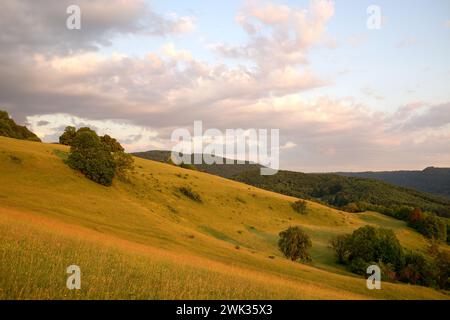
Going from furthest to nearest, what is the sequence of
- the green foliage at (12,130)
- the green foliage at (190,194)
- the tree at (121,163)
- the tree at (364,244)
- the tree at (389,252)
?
the green foliage at (12,130), the green foliage at (190,194), the tree at (121,163), the tree at (364,244), the tree at (389,252)

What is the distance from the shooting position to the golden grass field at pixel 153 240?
45.9 feet

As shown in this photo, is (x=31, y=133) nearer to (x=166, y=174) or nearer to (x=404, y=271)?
(x=166, y=174)

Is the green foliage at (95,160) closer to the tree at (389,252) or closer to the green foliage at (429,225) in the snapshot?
the tree at (389,252)

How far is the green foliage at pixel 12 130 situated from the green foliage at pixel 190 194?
53.7 m

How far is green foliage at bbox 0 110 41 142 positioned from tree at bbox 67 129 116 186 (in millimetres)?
46949

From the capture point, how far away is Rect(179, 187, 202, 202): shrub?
263 feet

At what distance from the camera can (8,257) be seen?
46.0 ft

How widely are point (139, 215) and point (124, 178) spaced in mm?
24884

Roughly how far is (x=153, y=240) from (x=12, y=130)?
3633 inches

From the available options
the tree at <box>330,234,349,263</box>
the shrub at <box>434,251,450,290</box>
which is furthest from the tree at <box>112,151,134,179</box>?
the shrub at <box>434,251,450,290</box>

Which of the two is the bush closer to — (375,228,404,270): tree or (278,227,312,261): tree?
(375,228,404,270): tree

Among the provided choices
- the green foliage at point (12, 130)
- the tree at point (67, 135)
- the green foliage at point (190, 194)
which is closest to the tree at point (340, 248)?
the green foliage at point (190, 194)

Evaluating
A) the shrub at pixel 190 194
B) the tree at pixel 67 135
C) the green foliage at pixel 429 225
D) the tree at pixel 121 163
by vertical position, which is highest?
the tree at pixel 67 135
